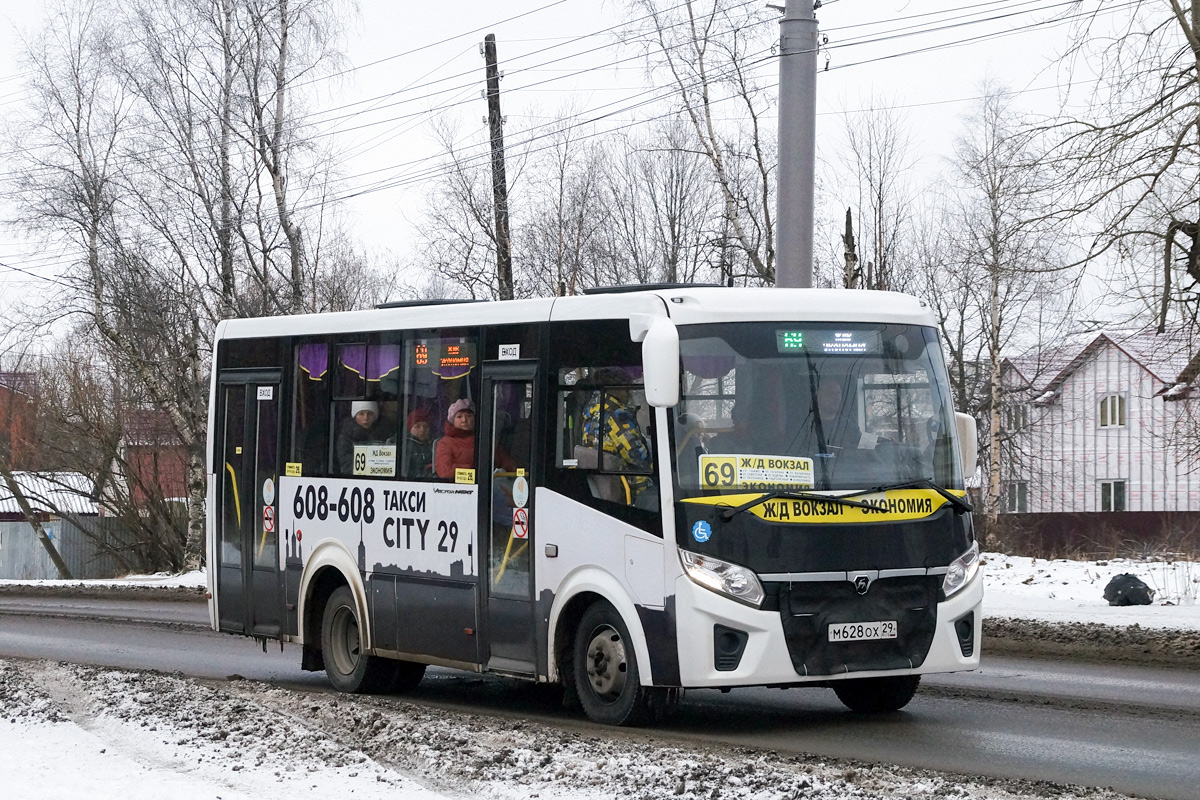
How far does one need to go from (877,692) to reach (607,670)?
182 centimetres

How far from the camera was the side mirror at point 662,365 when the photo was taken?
360 inches

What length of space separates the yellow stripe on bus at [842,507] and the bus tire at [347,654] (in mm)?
4037

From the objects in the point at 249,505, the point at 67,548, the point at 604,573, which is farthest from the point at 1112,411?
the point at 604,573

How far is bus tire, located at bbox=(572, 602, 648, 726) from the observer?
9.52 metres

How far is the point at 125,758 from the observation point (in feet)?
28.4

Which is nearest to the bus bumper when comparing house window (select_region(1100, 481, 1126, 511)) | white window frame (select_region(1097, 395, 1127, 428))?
house window (select_region(1100, 481, 1126, 511))

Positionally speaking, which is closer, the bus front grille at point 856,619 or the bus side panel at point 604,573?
the bus front grille at point 856,619

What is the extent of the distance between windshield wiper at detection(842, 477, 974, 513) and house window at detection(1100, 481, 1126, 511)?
52.0 m

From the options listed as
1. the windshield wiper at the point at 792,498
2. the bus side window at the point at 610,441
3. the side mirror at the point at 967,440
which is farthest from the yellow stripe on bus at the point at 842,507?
the side mirror at the point at 967,440

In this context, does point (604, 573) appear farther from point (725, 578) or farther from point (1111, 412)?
point (1111, 412)

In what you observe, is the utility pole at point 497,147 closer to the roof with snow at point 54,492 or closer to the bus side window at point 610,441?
the bus side window at point 610,441

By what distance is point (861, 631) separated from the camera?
926 cm

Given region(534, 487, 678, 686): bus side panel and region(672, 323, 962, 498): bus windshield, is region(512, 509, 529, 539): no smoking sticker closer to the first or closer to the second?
region(534, 487, 678, 686): bus side panel

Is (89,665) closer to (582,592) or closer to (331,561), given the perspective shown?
(331,561)
